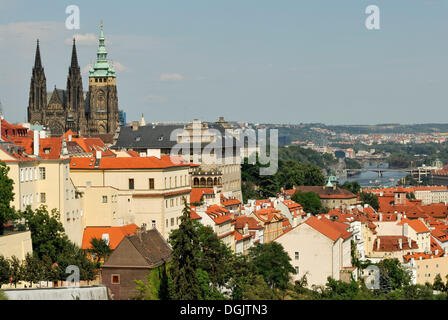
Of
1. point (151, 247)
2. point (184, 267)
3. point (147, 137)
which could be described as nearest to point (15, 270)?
point (184, 267)

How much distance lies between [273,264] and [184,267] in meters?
18.7

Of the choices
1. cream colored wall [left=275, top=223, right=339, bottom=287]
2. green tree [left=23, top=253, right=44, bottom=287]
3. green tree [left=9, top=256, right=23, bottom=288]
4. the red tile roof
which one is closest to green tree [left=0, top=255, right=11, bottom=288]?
green tree [left=9, top=256, right=23, bottom=288]

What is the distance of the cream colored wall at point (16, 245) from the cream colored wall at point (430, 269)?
43.2 meters

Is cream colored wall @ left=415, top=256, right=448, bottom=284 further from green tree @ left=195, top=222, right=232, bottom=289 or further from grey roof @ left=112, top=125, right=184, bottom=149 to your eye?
grey roof @ left=112, top=125, right=184, bottom=149

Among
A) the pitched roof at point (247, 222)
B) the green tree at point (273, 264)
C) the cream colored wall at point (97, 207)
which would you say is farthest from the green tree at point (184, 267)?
the pitched roof at point (247, 222)

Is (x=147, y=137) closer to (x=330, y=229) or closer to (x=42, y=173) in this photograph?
(x=330, y=229)

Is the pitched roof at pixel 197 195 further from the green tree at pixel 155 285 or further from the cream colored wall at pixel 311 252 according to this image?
the green tree at pixel 155 285

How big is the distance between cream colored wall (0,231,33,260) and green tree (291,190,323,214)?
57.6 meters

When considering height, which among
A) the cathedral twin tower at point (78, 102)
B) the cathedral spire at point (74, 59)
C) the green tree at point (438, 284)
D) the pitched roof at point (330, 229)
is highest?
the cathedral spire at point (74, 59)

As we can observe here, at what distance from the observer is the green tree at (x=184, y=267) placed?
4806 centimetres

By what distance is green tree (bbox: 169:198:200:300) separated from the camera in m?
48.1

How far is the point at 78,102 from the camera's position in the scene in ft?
580

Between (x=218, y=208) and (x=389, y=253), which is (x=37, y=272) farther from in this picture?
(x=389, y=253)
